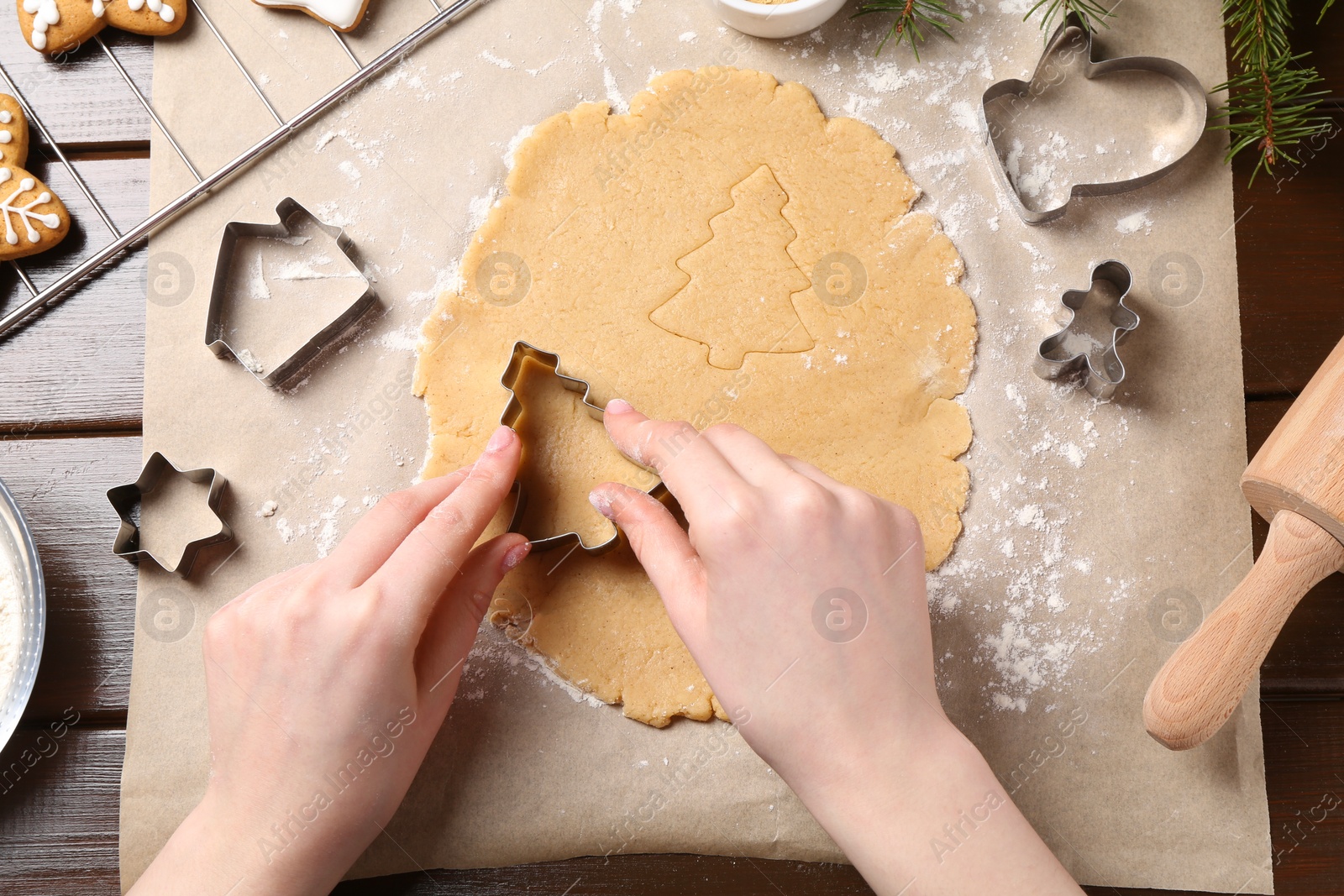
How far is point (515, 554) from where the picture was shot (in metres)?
1.12

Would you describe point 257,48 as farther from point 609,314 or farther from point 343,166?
point 609,314

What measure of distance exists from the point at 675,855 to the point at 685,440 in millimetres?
576

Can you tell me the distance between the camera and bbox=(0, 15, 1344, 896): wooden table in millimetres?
1162

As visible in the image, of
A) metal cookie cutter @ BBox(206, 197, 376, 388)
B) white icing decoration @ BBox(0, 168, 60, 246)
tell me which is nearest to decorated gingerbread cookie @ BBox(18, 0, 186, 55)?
white icing decoration @ BBox(0, 168, 60, 246)

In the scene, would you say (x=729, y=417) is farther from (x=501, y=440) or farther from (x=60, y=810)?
(x=60, y=810)

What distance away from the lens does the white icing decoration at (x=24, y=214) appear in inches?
48.4

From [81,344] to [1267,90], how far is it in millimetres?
1745

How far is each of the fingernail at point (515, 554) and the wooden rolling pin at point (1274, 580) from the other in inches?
32.2

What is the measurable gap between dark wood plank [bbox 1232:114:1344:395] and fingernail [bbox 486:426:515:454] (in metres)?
1.06

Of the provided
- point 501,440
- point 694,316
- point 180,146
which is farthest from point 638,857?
point 180,146

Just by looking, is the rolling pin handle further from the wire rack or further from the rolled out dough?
the wire rack

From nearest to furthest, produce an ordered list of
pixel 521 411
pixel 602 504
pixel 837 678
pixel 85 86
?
pixel 837 678 → pixel 602 504 → pixel 521 411 → pixel 85 86

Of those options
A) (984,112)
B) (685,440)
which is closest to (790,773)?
(685,440)

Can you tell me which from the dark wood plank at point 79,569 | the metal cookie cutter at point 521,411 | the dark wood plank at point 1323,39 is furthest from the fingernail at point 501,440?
the dark wood plank at point 1323,39
